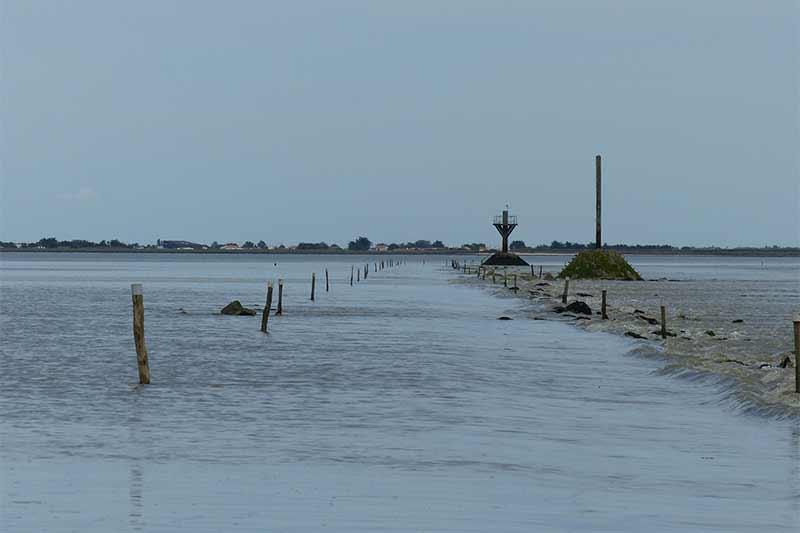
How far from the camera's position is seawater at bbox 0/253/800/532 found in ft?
42.1

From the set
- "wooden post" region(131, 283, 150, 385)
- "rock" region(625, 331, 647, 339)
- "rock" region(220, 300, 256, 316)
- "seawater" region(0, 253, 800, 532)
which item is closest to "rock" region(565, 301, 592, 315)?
"rock" region(625, 331, 647, 339)

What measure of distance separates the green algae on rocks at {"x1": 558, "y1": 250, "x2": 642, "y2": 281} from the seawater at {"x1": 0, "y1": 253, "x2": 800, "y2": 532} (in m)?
65.9

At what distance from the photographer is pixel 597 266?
4040 inches

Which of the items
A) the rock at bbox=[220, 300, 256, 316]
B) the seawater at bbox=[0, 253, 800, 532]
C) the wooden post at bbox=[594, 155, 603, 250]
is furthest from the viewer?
the wooden post at bbox=[594, 155, 603, 250]

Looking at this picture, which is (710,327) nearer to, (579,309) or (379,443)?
(579,309)

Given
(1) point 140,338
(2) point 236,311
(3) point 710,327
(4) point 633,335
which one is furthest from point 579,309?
(1) point 140,338

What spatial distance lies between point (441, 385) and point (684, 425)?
7.44 m

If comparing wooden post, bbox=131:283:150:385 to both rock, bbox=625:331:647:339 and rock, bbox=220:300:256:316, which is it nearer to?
rock, bbox=625:331:647:339

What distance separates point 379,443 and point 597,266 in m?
86.3

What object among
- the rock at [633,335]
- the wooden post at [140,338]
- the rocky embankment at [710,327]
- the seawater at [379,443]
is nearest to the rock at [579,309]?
the rocky embankment at [710,327]

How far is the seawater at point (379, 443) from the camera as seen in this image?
42.1 feet

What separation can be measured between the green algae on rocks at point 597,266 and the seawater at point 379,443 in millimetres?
65912

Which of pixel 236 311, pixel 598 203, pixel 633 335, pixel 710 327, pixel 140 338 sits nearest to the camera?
pixel 140 338

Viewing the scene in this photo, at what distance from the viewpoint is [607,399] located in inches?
948
